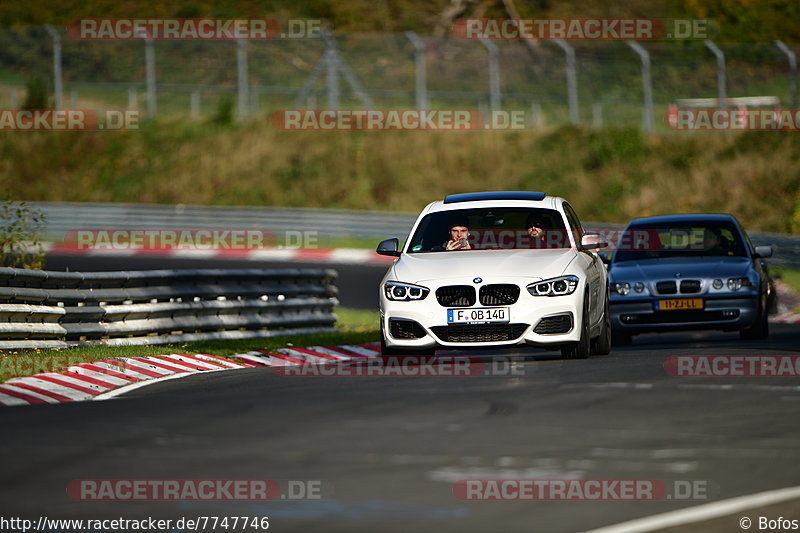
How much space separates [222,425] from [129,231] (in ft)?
98.6

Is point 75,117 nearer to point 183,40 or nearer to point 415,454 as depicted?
point 183,40

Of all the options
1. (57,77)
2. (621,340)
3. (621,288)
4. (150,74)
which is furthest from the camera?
(150,74)

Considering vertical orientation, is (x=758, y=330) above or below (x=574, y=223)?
below

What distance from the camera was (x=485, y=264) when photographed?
13.8 metres

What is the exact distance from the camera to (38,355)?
14.5m

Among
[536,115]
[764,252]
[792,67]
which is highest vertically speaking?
[792,67]

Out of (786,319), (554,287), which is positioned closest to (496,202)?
(554,287)

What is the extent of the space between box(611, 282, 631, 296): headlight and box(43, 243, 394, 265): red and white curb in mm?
16523

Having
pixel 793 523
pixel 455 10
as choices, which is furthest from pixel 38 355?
pixel 455 10

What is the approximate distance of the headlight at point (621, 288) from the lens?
16.8 metres

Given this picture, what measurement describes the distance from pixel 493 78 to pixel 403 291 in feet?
92.4
